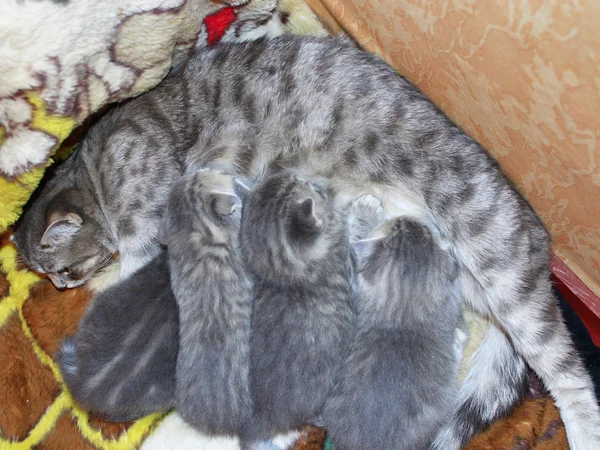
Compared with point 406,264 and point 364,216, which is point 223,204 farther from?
point 406,264

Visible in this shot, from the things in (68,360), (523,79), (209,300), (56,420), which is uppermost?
(523,79)

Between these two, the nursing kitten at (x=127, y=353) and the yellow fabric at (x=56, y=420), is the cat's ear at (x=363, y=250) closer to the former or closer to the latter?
the nursing kitten at (x=127, y=353)

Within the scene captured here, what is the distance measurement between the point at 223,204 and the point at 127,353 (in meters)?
0.47

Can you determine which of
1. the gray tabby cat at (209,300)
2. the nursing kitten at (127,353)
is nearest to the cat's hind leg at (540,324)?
the gray tabby cat at (209,300)

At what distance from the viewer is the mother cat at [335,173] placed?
168 centimetres

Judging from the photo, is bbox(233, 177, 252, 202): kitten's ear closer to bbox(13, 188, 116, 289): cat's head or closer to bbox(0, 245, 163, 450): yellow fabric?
bbox(13, 188, 116, 289): cat's head

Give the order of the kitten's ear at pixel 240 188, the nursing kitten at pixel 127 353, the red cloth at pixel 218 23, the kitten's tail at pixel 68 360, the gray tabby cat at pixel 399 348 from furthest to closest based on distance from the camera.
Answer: the red cloth at pixel 218 23 < the kitten's ear at pixel 240 188 < the kitten's tail at pixel 68 360 < the nursing kitten at pixel 127 353 < the gray tabby cat at pixel 399 348

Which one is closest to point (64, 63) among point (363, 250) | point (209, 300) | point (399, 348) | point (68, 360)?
point (209, 300)

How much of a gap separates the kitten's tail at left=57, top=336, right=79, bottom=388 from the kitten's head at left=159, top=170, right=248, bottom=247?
1.33 ft

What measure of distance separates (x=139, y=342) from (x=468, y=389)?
A: 92cm

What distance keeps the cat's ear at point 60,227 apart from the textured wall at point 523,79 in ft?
3.30

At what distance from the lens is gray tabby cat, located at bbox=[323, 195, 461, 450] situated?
58.9 inches

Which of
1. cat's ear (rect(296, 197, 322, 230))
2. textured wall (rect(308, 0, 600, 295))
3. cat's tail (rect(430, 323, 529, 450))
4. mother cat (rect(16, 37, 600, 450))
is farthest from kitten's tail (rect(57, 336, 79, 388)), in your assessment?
textured wall (rect(308, 0, 600, 295))

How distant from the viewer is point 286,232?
1.63 m
